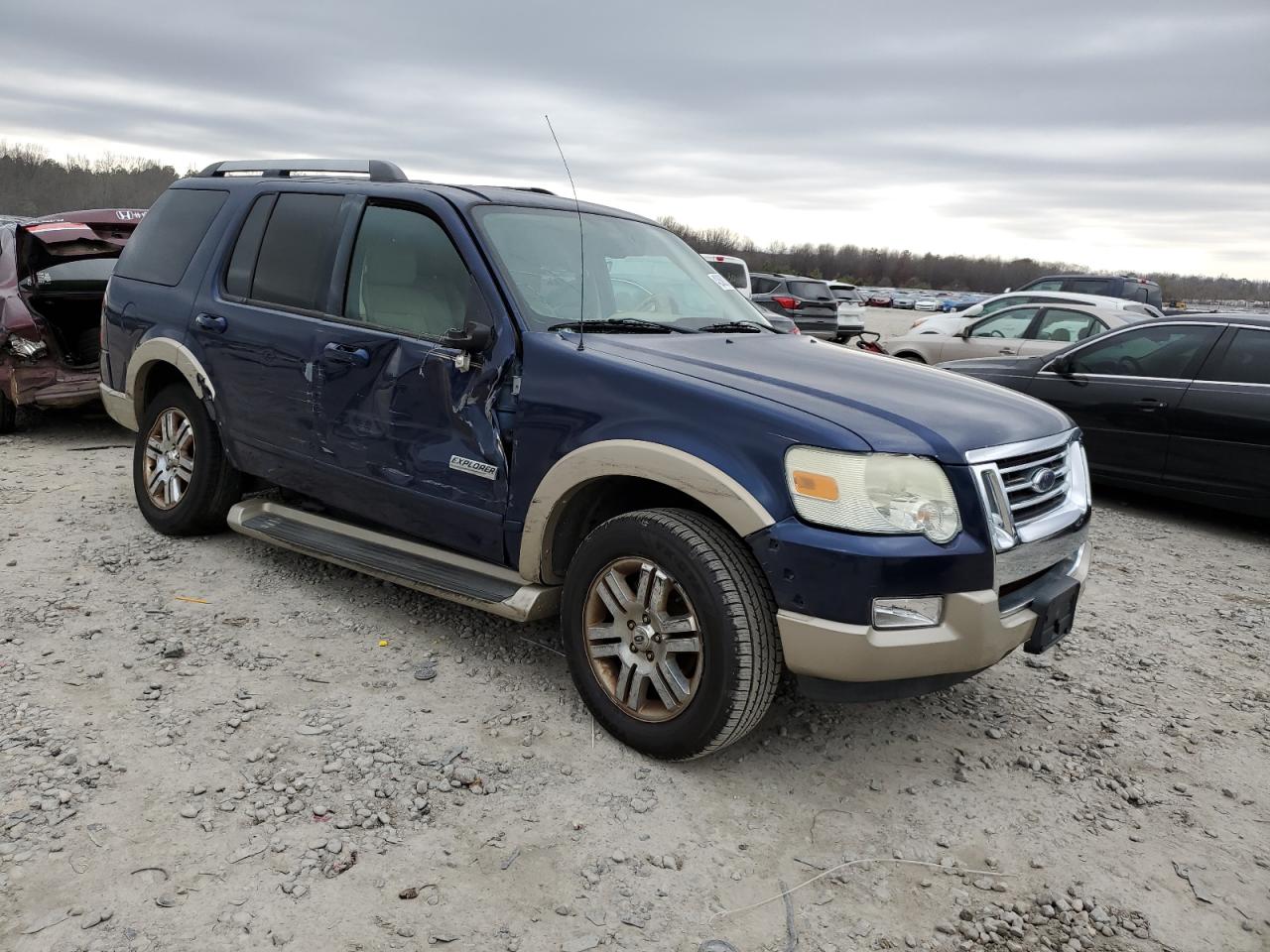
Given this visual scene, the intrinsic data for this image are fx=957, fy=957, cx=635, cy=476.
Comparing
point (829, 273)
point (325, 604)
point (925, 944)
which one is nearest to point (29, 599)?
point (325, 604)

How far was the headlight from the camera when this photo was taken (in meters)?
2.80

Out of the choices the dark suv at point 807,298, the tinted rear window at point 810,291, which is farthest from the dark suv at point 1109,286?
the tinted rear window at point 810,291

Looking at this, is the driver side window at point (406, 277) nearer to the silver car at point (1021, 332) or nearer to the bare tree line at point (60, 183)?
the silver car at point (1021, 332)

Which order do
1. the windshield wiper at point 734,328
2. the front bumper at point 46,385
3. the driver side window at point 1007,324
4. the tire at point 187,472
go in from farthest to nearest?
the driver side window at point 1007,324, the front bumper at point 46,385, the tire at point 187,472, the windshield wiper at point 734,328

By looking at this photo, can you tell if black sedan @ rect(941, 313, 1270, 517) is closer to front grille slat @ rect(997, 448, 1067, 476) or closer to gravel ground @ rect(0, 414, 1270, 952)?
gravel ground @ rect(0, 414, 1270, 952)

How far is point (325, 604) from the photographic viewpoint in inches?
175

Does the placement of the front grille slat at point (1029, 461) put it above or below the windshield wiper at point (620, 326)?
below

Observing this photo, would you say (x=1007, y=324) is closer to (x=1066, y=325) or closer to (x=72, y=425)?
(x=1066, y=325)

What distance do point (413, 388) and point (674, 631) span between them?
1471mm

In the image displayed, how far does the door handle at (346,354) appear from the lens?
392 centimetres

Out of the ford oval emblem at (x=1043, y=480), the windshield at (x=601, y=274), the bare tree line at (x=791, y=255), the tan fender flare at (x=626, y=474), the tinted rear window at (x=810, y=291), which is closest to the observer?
the tan fender flare at (x=626, y=474)

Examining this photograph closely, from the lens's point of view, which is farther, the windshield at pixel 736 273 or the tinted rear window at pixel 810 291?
the tinted rear window at pixel 810 291

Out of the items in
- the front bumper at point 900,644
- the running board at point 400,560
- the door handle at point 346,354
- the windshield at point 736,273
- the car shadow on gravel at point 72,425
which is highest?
the windshield at point 736,273

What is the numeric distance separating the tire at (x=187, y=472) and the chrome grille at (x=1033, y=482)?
3727mm
